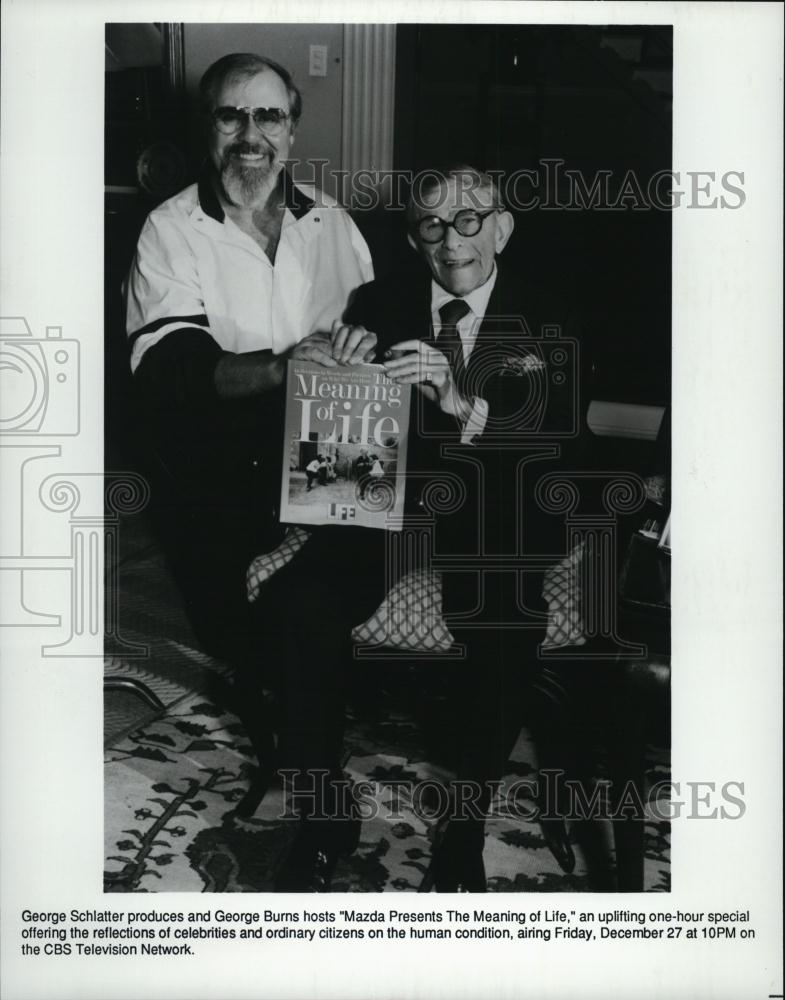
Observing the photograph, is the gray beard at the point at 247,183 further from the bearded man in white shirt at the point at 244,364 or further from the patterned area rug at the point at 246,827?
the patterned area rug at the point at 246,827

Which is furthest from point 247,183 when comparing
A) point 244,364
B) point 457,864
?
point 457,864

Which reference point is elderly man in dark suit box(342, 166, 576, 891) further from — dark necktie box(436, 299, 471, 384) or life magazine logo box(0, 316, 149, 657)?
life magazine logo box(0, 316, 149, 657)

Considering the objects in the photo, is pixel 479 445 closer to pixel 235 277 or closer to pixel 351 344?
pixel 351 344

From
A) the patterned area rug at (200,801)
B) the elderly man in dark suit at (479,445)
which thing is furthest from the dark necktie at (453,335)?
the patterned area rug at (200,801)

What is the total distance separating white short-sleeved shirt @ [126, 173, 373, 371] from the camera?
2037 millimetres

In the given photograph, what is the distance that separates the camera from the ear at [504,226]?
6.68 feet

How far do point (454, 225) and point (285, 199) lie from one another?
0.31 m

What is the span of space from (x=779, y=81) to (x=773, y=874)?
4.75ft

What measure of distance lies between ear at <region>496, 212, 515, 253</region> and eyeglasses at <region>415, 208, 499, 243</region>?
0.7 inches

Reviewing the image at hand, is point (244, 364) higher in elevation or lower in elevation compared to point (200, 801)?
higher

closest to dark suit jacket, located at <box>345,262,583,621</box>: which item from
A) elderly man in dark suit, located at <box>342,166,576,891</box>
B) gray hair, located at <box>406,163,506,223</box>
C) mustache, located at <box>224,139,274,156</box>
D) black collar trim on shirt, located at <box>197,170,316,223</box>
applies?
elderly man in dark suit, located at <box>342,166,576,891</box>

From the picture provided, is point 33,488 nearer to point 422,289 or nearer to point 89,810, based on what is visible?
point 89,810

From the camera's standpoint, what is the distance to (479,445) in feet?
6.77

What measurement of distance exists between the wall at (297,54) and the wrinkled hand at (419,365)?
1.14 ft
